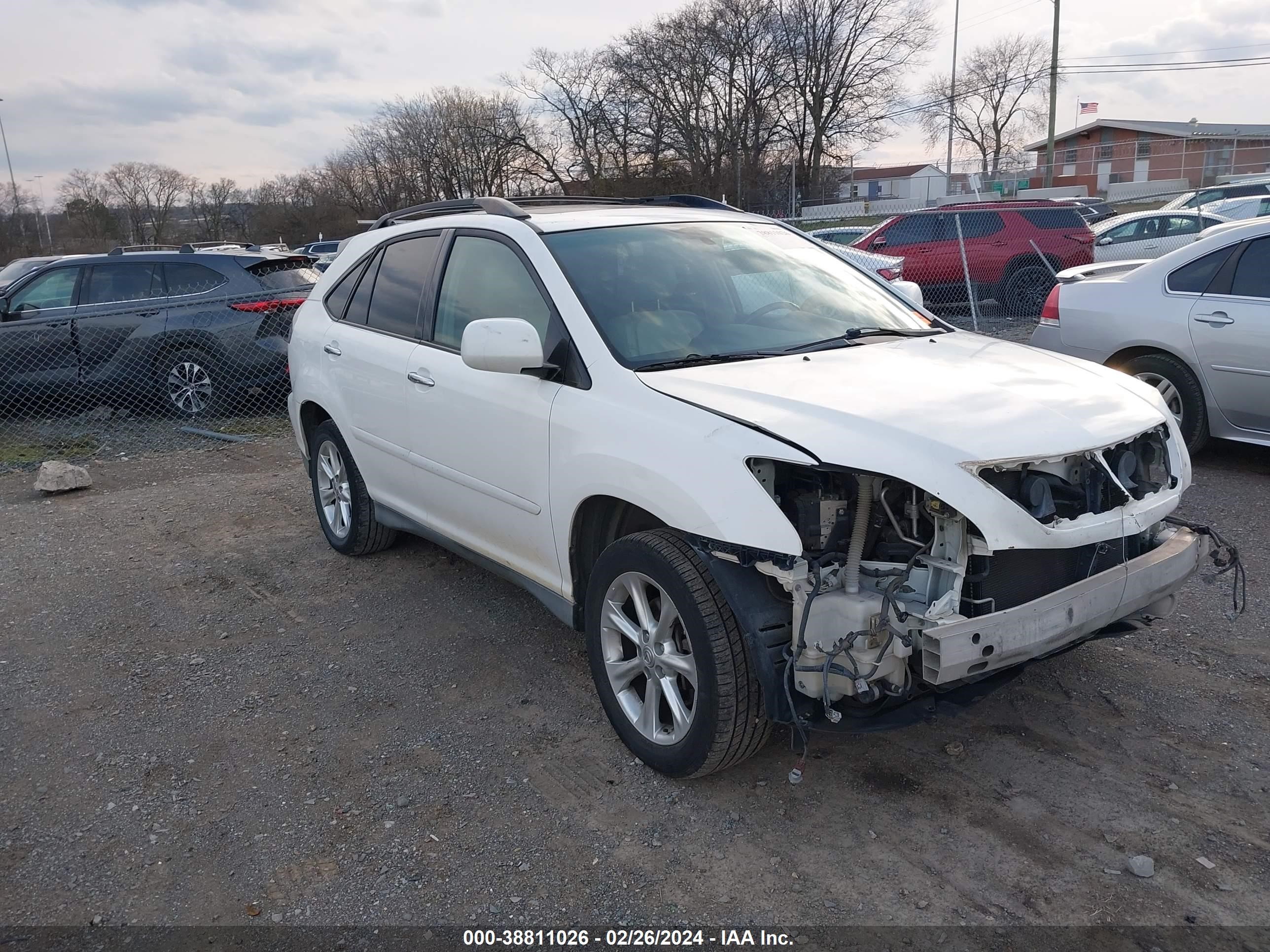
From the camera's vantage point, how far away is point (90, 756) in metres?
3.62

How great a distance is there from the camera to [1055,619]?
2756 millimetres

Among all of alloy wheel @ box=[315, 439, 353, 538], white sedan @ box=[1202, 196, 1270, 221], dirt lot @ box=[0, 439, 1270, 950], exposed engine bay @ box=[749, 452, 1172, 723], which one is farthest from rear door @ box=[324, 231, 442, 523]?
white sedan @ box=[1202, 196, 1270, 221]

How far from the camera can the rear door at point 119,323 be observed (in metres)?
9.91

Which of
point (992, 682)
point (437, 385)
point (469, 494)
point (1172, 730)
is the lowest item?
point (1172, 730)

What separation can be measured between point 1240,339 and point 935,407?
4351 millimetres

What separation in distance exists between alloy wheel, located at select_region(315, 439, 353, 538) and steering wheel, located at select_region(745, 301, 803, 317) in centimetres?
264

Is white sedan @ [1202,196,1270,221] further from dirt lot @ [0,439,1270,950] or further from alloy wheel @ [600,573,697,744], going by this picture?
alloy wheel @ [600,573,697,744]

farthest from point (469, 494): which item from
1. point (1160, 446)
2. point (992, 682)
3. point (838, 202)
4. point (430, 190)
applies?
point (430, 190)

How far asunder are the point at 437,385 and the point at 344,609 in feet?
4.87

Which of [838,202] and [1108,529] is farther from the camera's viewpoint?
[838,202]

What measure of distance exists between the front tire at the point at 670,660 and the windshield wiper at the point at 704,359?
621 millimetres

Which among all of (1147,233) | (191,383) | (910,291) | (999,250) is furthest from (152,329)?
(1147,233)

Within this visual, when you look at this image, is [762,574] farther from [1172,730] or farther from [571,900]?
[1172,730]

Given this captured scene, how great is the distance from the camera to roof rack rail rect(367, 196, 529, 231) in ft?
13.7
